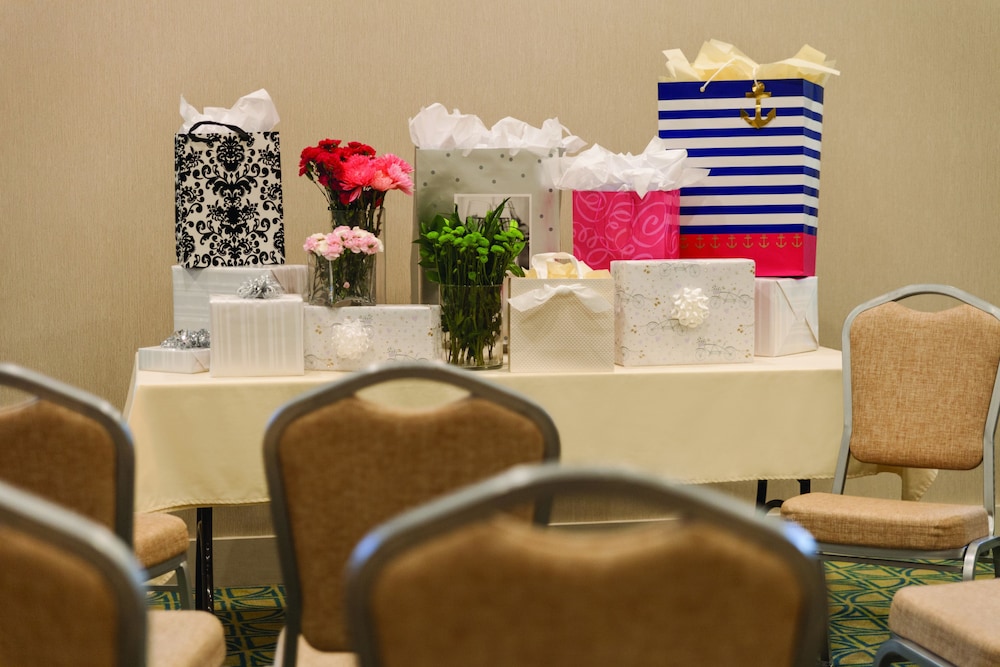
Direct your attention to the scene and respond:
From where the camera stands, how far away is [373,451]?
1322mm

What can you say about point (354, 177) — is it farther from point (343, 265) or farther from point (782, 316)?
point (782, 316)

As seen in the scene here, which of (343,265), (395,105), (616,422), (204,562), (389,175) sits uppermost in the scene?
(395,105)

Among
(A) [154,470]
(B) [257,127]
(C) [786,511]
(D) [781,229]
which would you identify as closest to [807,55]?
(D) [781,229]

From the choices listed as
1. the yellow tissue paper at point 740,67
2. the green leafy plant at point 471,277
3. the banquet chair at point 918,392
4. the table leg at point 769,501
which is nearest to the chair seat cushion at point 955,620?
the banquet chair at point 918,392

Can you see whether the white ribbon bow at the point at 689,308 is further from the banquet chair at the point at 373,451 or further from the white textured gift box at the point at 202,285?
the banquet chair at the point at 373,451

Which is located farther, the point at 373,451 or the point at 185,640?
the point at 185,640

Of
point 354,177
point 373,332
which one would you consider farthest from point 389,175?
point 373,332

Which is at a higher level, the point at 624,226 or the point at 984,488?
the point at 624,226

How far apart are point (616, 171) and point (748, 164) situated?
1.34ft

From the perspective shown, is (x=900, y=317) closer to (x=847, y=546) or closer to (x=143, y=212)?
(x=847, y=546)

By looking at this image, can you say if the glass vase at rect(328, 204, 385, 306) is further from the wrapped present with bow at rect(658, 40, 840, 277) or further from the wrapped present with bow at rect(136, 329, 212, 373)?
the wrapped present with bow at rect(658, 40, 840, 277)

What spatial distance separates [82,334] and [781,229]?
7.19 ft

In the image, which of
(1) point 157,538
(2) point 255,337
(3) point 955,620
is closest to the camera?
(3) point 955,620

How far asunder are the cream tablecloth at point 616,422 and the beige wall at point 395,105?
1061mm
